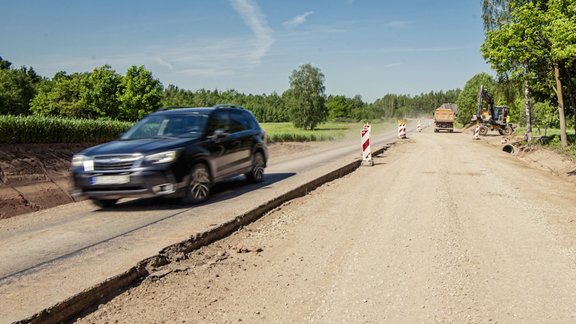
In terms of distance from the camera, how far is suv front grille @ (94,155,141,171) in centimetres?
726

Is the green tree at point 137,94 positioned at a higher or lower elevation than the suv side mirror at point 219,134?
higher

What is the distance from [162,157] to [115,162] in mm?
757

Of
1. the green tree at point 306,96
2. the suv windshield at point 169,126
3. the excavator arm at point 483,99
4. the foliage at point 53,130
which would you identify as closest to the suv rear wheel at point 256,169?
the suv windshield at point 169,126

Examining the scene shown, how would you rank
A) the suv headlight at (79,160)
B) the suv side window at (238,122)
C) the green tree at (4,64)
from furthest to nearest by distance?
the green tree at (4,64), the suv side window at (238,122), the suv headlight at (79,160)

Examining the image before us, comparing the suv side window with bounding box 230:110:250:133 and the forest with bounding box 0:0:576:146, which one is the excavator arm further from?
the suv side window with bounding box 230:110:250:133

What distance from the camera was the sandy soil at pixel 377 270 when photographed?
358 cm

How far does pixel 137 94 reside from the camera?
64.7m

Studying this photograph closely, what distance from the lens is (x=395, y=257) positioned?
5.02 meters

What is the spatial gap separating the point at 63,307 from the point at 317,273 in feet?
7.65

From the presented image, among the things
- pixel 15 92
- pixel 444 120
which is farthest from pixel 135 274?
pixel 15 92

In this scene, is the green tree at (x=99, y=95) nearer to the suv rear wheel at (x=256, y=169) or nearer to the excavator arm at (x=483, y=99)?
the excavator arm at (x=483, y=99)

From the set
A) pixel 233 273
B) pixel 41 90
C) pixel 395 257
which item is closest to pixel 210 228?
pixel 233 273

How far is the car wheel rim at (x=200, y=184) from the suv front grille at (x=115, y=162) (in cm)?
115

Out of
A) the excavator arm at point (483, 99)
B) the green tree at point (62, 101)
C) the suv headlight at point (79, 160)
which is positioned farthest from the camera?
the green tree at point (62, 101)
